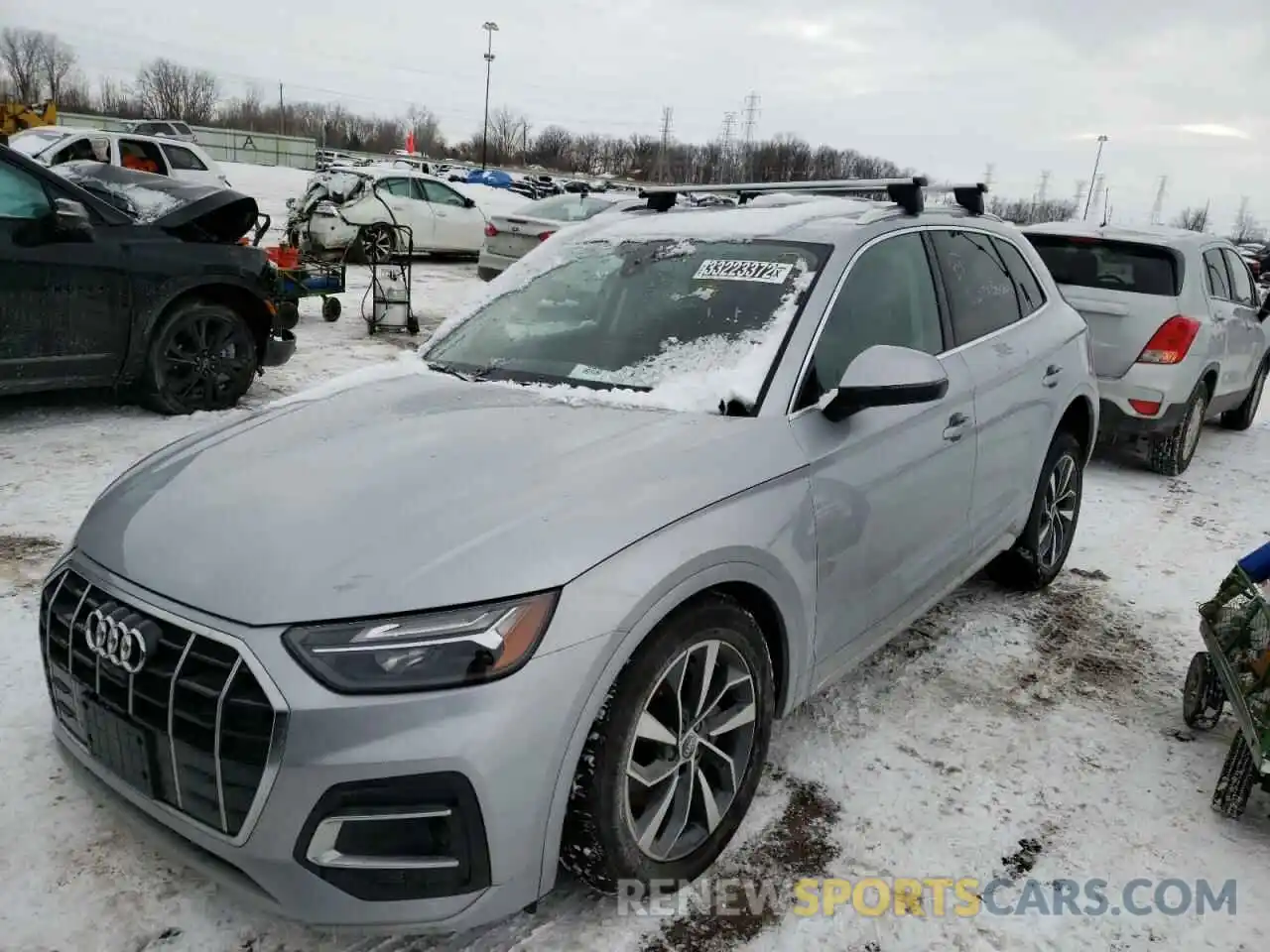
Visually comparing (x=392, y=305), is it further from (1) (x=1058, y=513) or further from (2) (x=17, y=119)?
(2) (x=17, y=119)

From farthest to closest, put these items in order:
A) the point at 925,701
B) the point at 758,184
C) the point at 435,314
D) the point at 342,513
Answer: the point at 435,314 → the point at 758,184 → the point at 925,701 → the point at 342,513

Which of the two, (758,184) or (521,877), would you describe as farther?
(758,184)

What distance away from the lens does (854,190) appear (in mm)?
3619

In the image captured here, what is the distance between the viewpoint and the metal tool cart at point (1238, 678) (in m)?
2.72

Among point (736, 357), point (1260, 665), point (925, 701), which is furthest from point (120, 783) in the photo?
point (1260, 665)

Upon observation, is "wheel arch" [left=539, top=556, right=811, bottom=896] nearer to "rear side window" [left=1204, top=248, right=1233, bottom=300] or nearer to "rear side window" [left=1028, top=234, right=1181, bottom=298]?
"rear side window" [left=1028, top=234, right=1181, bottom=298]

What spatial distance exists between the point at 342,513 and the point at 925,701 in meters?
2.30

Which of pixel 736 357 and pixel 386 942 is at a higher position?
pixel 736 357

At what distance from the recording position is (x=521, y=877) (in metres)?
1.93

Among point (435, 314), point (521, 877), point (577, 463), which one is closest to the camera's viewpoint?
point (521, 877)

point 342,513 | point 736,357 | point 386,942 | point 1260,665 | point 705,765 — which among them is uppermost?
point 736,357

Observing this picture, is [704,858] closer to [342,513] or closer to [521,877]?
[521,877]

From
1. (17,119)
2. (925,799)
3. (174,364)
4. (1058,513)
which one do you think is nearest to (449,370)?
(925,799)

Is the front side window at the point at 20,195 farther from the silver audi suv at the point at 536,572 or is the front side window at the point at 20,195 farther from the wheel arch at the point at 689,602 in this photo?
the wheel arch at the point at 689,602
